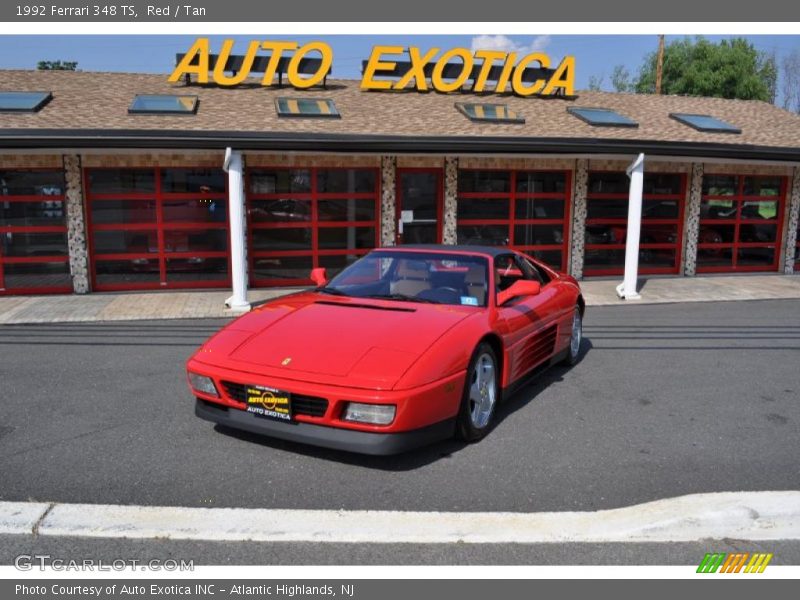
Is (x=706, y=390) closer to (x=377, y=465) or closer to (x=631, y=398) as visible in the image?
(x=631, y=398)

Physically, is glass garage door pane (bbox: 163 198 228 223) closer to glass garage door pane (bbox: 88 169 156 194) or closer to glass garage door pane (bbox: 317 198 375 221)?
glass garage door pane (bbox: 88 169 156 194)

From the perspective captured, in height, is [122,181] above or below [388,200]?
above

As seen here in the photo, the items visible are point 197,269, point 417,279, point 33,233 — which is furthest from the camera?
point 197,269

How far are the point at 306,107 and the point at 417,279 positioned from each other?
912cm

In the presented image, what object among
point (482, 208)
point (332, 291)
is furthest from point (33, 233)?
point (332, 291)

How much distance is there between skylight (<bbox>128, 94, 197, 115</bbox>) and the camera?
39.7 ft

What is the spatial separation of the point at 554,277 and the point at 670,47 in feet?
128

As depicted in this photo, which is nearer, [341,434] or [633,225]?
[341,434]

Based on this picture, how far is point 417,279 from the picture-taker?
5578mm

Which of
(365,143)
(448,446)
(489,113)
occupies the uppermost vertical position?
(489,113)

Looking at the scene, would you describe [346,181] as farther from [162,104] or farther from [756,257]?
[756,257]

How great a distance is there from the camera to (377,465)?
435cm

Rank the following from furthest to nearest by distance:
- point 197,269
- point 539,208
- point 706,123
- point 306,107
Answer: point 706,123, point 539,208, point 306,107, point 197,269

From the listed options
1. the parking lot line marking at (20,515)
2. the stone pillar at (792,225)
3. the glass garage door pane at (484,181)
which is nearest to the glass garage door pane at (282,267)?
the glass garage door pane at (484,181)
